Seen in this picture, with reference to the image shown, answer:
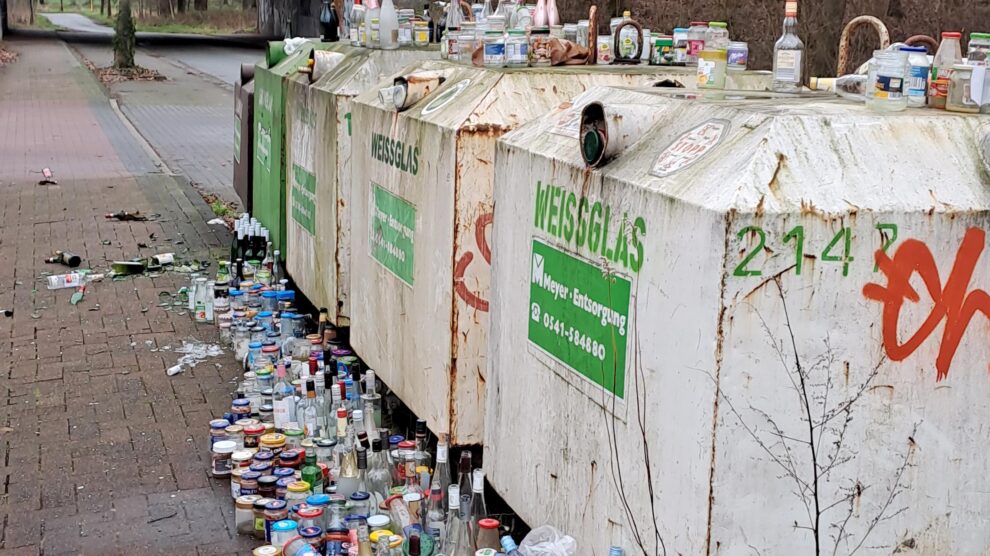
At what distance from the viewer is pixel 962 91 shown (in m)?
3.19

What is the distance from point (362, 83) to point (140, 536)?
2.87m

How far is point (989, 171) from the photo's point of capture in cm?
295

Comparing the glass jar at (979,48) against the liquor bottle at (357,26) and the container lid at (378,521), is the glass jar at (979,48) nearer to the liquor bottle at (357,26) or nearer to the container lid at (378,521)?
the container lid at (378,521)

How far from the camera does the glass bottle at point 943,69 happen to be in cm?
328

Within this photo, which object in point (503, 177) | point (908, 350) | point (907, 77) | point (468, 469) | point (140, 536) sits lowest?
point (140, 536)

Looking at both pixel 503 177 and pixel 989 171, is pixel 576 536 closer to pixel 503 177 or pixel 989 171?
pixel 503 177

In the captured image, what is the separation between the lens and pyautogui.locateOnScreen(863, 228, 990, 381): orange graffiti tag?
282 cm

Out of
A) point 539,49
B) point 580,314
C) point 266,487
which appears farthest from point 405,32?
point 580,314

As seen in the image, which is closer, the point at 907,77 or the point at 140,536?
the point at 907,77

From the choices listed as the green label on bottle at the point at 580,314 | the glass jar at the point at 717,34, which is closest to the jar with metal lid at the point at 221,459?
the green label on bottle at the point at 580,314

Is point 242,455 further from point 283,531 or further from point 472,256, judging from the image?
point 472,256

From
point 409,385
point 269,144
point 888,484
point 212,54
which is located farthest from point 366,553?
point 212,54

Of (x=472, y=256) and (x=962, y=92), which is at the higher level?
(x=962, y=92)

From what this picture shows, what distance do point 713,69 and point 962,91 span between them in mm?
1000
